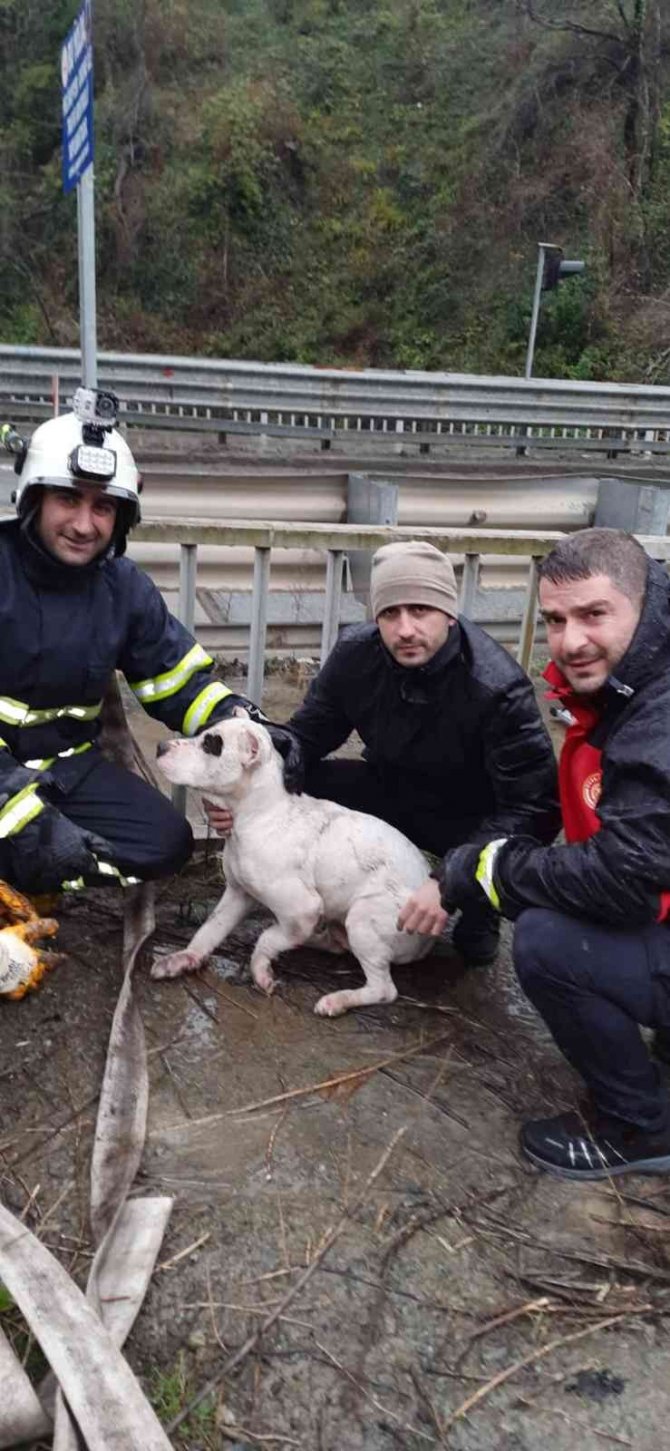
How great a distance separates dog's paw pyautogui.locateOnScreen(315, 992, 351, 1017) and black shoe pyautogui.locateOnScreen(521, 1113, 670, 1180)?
2.45 feet

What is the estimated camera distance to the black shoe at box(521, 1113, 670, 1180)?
8.62ft

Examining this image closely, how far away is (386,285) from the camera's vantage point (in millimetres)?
21469

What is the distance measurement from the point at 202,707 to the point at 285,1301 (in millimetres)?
1973

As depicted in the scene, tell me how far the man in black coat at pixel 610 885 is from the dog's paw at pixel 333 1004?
71 centimetres

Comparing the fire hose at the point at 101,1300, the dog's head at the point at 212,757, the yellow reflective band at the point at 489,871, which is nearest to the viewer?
the fire hose at the point at 101,1300

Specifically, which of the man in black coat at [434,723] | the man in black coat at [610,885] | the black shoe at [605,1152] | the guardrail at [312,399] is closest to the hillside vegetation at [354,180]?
the guardrail at [312,399]

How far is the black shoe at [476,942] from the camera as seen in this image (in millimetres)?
3520

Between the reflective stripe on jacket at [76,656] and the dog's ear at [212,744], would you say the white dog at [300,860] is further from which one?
the reflective stripe on jacket at [76,656]

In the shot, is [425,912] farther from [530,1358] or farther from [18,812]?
[18,812]

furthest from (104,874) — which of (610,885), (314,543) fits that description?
(610,885)

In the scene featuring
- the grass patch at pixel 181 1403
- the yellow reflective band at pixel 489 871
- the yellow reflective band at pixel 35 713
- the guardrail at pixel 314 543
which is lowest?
the grass patch at pixel 181 1403

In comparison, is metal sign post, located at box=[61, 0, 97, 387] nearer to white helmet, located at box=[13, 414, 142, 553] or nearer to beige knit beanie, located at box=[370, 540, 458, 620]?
white helmet, located at box=[13, 414, 142, 553]

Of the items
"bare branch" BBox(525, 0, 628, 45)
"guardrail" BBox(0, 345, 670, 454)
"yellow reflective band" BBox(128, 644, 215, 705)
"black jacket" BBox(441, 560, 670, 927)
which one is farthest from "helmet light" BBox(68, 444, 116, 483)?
"bare branch" BBox(525, 0, 628, 45)

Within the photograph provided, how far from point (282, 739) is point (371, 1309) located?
177cm
